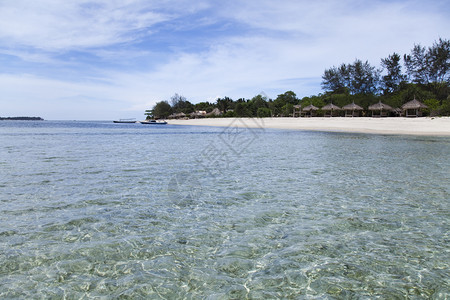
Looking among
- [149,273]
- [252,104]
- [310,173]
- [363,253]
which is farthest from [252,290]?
[252,104]

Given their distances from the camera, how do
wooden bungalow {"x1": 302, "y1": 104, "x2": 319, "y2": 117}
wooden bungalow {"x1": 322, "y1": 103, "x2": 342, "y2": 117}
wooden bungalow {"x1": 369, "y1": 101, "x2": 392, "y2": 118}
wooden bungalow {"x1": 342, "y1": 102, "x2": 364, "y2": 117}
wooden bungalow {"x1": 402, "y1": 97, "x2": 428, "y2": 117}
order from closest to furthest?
wooden bungalow {"x1": 402, "y1": 97, "x2": 428, "y2": 117} < wooden bungalow {"x1": 369, "y1": 101, "x2": 392, "y2": 118} < wooden bungalow {"x1": 342, "y1": 102, "x2": 364, "y2": 117} < wooden bungalow {"x1": 322, "y1": 103, "x2": 342, "y2": 117} < wooden bungalow {"x1": 302, "y1": 104, "x2": 319, "y2": 117}

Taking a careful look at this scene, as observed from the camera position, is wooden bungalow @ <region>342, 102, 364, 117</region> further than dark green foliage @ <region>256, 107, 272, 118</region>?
No

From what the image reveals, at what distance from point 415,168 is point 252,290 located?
12.0m

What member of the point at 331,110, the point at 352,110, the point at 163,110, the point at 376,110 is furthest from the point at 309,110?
the point at 163,110

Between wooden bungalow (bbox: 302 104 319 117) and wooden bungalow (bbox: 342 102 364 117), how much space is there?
6.90 metres

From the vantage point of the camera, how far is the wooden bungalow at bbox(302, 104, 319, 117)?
228ft

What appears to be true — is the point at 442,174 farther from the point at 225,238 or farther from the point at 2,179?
the point at 2,179

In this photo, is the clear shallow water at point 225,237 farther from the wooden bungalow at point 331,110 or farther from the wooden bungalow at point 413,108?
→ the wooden bungalow at point 331,110

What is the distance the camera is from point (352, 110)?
64.8m

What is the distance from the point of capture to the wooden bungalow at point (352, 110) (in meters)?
61.8

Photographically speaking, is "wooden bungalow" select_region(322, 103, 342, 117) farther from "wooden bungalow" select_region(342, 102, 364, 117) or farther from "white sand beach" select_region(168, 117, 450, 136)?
"white sand beach" select_region(168, 117, 450, 136)

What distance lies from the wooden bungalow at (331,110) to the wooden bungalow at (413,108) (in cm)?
1269

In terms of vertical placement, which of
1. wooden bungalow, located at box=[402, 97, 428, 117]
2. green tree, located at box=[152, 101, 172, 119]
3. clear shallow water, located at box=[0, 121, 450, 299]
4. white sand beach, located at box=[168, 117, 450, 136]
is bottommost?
clear shallow water, located at box=[0, 121, 450, 299]

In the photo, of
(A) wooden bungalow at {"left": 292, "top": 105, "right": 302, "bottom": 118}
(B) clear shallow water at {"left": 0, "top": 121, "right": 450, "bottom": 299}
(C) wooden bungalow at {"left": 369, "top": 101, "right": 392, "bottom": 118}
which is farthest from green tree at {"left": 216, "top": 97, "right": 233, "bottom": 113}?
(B) clear shallow water at {"left": 0, "top": 121, "right": 450, "bottom": 299}
